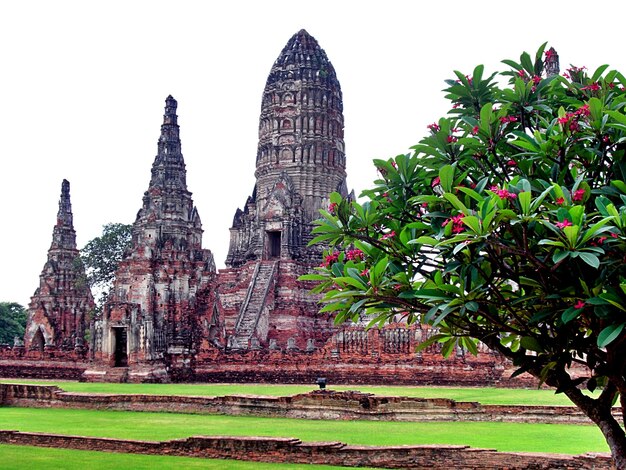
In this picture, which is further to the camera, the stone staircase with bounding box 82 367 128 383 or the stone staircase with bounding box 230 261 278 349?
the stone staircase with bounding box 230 261 278 349

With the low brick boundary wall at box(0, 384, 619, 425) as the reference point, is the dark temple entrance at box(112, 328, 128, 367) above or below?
above

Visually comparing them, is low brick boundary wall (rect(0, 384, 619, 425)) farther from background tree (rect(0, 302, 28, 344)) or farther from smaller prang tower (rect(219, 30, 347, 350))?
background tree (rect(0, 302, 28, 344))

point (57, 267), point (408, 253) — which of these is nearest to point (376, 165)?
point (408, 253)

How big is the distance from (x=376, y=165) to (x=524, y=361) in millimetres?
2556

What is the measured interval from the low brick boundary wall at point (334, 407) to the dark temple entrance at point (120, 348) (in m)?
12.8

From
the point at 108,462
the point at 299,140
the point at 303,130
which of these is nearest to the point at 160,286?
the point at 299,140

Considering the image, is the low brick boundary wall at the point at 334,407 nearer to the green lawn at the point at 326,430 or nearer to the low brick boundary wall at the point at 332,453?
the green lawn at the point at 326,430

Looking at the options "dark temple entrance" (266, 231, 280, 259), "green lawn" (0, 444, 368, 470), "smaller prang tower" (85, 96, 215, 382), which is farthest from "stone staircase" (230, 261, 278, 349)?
"green lawn" (0, 444, 368, 470)

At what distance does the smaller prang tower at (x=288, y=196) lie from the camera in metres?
43.9

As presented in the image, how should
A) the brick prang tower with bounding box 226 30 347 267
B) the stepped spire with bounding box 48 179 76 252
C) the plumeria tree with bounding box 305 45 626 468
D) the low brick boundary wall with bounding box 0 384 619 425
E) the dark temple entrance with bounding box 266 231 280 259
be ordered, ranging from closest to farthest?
the plumeria tree with bounding box 305 45 626 468, the low brick boundary wall with bounding box 0 384 619 425, the dark temple entrance with bounding box 266 231 280 259, the brick prang tower with bounding box 226 30 347 267, the stepped spire with bounding box 48 179 76 252

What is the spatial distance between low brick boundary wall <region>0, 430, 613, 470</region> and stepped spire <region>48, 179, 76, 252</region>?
39.3 meters

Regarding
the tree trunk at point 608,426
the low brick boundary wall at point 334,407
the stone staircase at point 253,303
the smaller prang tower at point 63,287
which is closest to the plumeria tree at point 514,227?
the tree trunk at point 608,426

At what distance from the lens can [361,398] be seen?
2033 centimetres

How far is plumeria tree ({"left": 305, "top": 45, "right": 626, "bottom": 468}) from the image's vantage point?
629cm
